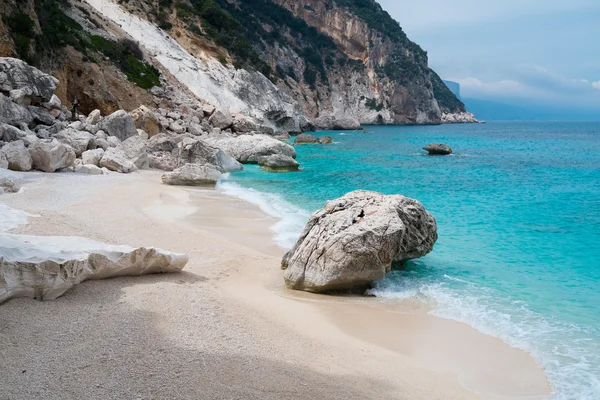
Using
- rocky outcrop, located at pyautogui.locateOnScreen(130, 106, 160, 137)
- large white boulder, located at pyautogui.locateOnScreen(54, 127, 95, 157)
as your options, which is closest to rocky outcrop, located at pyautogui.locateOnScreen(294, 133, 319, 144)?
rocky outcrop, located at pyautogui.locateOnScreen(130, 106, 160, 137)

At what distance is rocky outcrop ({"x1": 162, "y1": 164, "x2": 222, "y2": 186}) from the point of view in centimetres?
1966

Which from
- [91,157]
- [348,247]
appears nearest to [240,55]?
[91,157]

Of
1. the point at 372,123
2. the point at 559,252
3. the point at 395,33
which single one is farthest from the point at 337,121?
the point at 559,252

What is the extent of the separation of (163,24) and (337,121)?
37.8m

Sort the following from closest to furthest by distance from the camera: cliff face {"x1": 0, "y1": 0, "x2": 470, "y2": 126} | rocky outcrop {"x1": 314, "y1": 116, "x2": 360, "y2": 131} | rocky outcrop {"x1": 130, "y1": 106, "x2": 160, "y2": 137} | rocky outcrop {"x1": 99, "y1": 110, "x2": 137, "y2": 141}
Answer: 1. rocky outcrop {"x1": 99, "y1": 110, "x2": 137, "y2": 141}
2. rocky outcrop {"x1": 130, "y1": 106, "x2": 160, "y2": 137}
3. cliff face {"x1": 0, "y1": 0, "x2": 470, "y2": 126}
4. rocky outcrop {"x1": 314, "y1": 116, "x2": 360, "y2": 131}

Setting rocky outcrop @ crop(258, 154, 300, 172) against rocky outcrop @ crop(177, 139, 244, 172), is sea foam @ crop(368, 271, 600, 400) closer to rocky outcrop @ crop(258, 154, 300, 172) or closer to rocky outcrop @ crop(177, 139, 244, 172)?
rocky outcrop @ crop(177, 139, 244, 172)

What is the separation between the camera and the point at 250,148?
31.3 meters

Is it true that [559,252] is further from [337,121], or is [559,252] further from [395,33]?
[395,33]

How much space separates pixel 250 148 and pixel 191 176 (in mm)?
11580

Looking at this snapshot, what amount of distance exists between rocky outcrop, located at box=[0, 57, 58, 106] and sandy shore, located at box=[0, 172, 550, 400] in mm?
14524

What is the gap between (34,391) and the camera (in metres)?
3.91

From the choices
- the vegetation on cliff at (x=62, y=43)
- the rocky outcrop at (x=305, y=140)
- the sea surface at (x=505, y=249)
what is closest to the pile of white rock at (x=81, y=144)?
the sea surface at (x=505, y=249)

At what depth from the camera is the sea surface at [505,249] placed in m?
7.14

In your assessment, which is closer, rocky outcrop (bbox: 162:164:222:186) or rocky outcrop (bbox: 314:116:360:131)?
rocky outcrop (bbox: 162:164:222:186)
